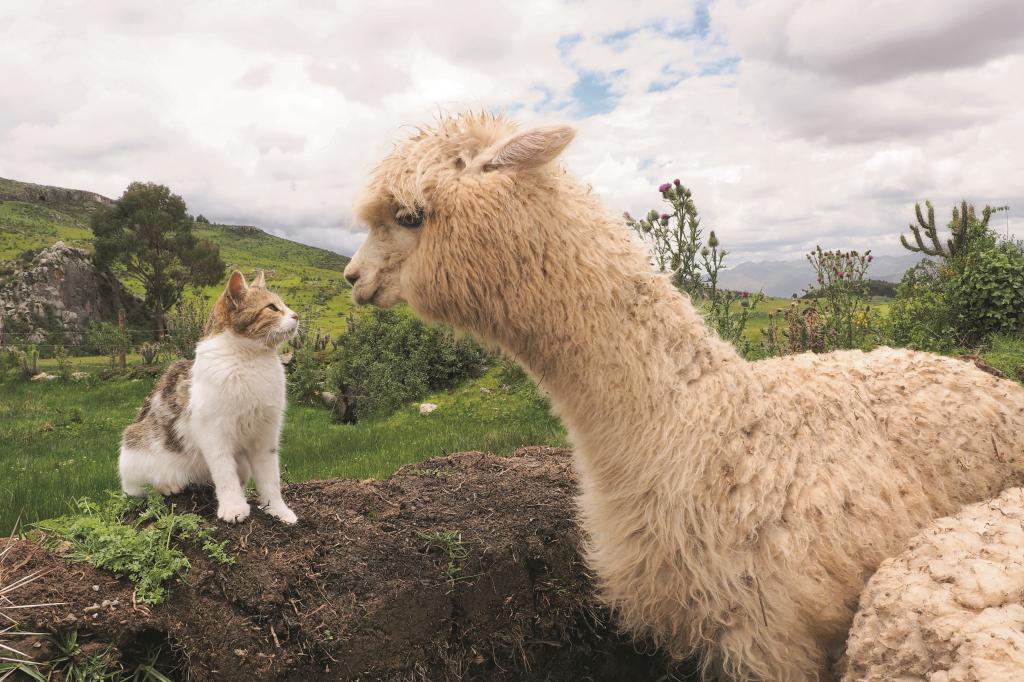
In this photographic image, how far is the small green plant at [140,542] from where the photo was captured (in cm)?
321

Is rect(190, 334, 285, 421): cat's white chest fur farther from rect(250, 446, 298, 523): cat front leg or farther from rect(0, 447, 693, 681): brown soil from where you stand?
rect(0, 447, 693, 681): brown soil

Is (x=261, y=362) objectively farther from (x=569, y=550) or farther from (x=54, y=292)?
(x=54, y=292)

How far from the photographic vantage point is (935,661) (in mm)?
2170

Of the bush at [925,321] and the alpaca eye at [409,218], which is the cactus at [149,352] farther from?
the alpaca eye at [409,218]

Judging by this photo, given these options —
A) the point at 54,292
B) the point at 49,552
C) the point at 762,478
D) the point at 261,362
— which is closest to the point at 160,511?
the point at 49,552

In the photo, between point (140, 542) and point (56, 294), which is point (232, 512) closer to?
point (140, 542)

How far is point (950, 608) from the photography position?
2256 millimetres

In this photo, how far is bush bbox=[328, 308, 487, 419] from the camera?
1378 centimetres

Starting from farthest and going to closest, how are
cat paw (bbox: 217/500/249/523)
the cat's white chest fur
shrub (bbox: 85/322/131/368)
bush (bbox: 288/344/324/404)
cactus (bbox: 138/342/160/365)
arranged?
cactus (bbox: 138/342/160/365) < shrub (bbox: 85/322/131/368) < bush (bbox: 288/344/324/404) < cat paw (bbox: 217/500/249/523) < the cat's white chest fur

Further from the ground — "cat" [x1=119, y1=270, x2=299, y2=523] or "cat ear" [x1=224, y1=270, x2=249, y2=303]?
"cat ear" [x1=224, y1=270, x2=249, y2=303]

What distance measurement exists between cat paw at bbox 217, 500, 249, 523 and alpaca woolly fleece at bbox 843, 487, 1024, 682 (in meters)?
3.13

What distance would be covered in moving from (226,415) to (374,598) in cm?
132

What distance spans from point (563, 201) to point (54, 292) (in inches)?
1563

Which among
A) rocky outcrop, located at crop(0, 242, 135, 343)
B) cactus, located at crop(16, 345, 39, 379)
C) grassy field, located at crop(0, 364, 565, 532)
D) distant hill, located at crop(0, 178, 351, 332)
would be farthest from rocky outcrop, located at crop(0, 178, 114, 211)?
grassy field, located at crop(0, 364, 565, 532)
